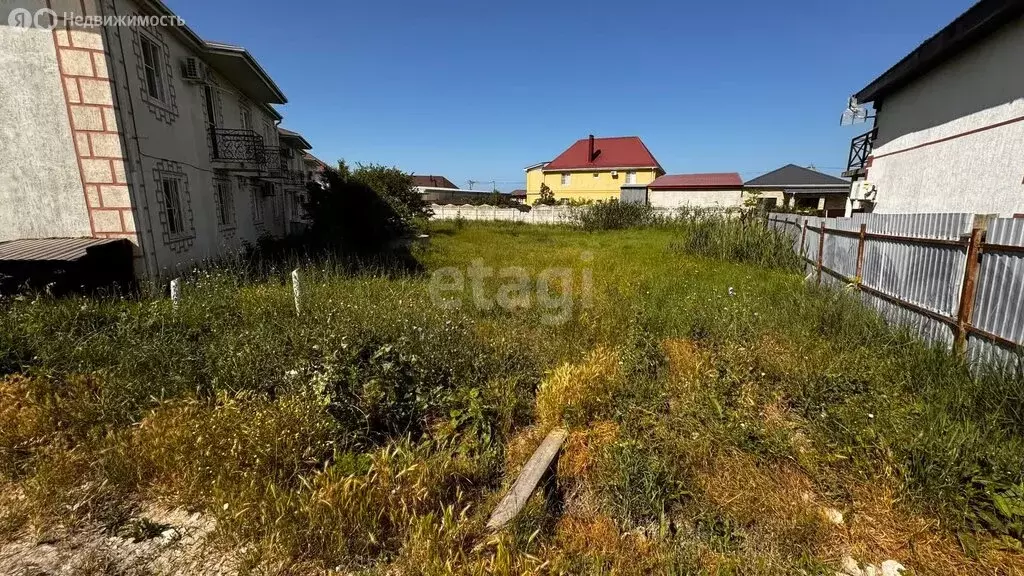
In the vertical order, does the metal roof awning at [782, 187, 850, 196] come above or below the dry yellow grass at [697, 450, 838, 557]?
above

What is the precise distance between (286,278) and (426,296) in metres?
2.81

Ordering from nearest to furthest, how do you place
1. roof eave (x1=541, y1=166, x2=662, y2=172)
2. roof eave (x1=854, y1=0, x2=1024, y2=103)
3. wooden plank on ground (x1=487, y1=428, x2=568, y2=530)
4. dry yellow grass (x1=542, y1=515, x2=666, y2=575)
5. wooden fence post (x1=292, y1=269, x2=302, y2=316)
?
1. dry yellow grass (x1=542, y1=515, x2=666, y2=575)
2. wooden plank on ground (x1=487, y1=428, x2=568, y2=530)
3. wooden fence post (x1=292, y1=269, x2=302, y2=316)
4. roof eave (x1=854, y1=0, x2=1024, y2=103)
5. roof eave (x1=541, y1=166, x2=662, y2=172)

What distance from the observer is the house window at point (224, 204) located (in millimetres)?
10273

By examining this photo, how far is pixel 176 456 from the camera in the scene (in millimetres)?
2678

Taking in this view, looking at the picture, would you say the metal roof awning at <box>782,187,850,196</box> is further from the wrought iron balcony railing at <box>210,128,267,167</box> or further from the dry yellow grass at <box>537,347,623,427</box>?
the wrought iron balcony railing at <box>210,128,267,167</box>

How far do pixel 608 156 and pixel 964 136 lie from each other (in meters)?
27.0

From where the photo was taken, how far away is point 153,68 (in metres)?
7.70

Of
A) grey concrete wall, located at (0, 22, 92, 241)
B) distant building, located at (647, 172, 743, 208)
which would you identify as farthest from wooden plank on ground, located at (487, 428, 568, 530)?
distant building, located at (647, 172, 743, 208)

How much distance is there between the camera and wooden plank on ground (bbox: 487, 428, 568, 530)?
2.44 metres

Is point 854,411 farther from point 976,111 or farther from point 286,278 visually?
point 976,111

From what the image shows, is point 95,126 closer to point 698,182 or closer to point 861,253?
point 861,253

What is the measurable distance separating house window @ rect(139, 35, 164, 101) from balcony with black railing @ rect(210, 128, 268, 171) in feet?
6.75

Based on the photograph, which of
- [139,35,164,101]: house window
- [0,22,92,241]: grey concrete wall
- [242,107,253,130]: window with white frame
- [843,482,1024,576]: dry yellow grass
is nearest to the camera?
[843,482,1024,576]: dry yellow grass

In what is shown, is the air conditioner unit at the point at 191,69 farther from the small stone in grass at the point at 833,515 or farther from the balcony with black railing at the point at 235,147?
the small stone in grass at the point at 833,515
